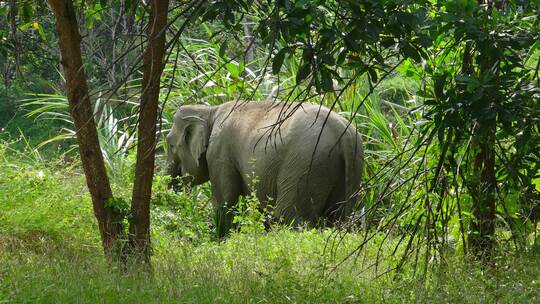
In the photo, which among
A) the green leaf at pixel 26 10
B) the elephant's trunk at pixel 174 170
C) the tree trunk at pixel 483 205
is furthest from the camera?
the elephant's trunk at pixel 174 170

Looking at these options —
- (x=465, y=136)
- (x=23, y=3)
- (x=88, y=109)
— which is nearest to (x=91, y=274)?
(x=88, y=109)

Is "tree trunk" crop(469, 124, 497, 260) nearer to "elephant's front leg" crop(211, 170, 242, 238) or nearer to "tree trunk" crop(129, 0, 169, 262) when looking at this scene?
"tree trunk" crop(129, 0, 169, 262)

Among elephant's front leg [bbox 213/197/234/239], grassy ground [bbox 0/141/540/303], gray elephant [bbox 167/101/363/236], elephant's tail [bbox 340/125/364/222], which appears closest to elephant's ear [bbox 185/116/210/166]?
gray elephant [bbox 167/101/363/236]

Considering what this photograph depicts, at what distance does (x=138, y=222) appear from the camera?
643 centimetres

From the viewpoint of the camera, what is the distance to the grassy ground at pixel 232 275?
17.6 feet

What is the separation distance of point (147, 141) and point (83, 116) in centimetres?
44

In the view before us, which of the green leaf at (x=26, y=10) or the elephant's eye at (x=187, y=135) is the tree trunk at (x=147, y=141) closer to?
the green leaf at (x=26, y=10)

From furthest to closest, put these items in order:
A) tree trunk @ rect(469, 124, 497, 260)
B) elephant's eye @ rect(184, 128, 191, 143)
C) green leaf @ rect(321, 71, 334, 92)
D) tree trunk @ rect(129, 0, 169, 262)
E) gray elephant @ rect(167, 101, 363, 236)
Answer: elephant's eye @ rect(184, 128, 191, 143) < gray elephant @ rect(167, 101, 363, 236) < tree trunk @ rect(469, 124, 497, 260) < tree trunk @ rect(129, 0, 169, 262) < green leaf @ rect(321, 71, 334, 92)

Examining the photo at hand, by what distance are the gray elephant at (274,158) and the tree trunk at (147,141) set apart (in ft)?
7.80

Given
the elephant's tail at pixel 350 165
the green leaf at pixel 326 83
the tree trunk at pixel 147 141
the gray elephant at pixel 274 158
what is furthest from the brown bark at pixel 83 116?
the elephant's tail at pixel 350 165

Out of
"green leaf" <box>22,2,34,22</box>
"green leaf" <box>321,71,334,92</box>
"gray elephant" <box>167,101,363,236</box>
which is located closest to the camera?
"green leaf" <box>321,71,334,92</box>

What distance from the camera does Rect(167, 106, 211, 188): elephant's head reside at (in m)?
11.3

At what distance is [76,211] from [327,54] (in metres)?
4.26

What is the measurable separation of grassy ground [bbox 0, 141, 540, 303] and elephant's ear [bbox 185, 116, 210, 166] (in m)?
3.14
